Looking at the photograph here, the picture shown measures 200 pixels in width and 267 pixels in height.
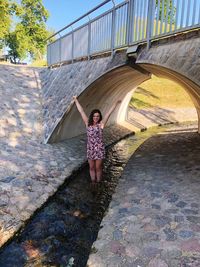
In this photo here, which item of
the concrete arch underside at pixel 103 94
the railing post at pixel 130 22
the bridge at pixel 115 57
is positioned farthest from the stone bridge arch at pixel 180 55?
the concrete arch underside at pixel 103 94

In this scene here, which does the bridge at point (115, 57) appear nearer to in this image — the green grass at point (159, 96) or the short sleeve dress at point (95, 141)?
the short sleeve dress at point (95, 141)

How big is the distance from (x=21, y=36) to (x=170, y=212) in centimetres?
4267

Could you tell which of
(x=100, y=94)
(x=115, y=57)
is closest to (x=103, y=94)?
(x=100, y=94)

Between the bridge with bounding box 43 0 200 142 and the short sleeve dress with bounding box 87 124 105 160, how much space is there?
1.97 m

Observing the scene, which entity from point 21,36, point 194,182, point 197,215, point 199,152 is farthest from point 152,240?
point 21,36

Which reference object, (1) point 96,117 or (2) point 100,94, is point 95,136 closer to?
(1) point 96,117

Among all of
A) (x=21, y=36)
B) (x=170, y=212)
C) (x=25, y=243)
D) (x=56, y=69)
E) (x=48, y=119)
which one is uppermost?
(x=21, y=36)

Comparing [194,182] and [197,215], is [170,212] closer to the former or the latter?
[197,215]

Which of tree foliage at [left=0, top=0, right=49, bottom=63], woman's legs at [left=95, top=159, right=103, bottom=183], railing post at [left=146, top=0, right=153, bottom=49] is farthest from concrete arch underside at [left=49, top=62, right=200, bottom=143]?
tree foliage at [left=0, top=0, right=49, bottom=63]

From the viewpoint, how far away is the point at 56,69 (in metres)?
14.8

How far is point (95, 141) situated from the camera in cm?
790

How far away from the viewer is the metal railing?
6.21 meters

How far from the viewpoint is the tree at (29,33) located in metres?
43.5

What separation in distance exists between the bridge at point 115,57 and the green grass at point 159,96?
5.43m
